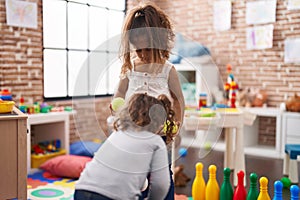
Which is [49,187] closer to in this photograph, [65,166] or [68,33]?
[65,166]

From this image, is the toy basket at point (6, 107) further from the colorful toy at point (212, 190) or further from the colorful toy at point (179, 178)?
the colorful toy at point (179, 178)

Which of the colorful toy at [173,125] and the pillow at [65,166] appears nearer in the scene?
the colorful toy at [173,125]

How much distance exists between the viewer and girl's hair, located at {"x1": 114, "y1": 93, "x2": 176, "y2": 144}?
143 centimetres

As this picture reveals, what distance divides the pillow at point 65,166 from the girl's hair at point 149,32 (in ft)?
6.22

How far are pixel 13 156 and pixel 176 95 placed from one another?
1165 mm

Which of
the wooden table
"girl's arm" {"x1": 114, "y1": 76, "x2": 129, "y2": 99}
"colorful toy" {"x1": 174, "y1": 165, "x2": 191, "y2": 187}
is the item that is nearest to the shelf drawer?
the wooden table

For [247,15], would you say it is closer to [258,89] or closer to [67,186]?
[258,89]

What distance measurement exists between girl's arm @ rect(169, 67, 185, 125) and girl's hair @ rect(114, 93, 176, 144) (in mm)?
50

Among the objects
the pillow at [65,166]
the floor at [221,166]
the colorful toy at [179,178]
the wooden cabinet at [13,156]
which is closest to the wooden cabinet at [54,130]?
the pillow at [65,166]

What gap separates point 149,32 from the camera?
144cm

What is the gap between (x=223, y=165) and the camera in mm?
3764

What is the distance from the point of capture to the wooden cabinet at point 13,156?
7.32ft

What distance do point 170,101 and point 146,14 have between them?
1.05 feet

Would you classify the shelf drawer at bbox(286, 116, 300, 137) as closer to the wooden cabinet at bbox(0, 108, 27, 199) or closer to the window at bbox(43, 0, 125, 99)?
the window at bbox(43, 0, 125, 99)
